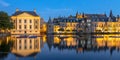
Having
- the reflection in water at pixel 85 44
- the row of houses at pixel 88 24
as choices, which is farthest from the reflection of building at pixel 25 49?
the row of houses at pixel 88 24

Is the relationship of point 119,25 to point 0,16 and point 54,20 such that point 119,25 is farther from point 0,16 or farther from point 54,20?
point 0,16

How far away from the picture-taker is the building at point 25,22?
11544 cm

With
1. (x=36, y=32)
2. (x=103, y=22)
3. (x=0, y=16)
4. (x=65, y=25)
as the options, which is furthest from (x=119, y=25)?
(x=0, y=16)

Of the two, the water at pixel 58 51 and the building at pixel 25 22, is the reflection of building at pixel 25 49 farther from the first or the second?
the building at pixel 25 22

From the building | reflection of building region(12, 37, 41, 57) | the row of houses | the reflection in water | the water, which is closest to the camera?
the water

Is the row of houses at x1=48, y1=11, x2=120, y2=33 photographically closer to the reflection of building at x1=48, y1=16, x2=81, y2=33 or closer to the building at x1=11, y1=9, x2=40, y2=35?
the reflection of building at x1=48, y1=16, x2=81, y2=33

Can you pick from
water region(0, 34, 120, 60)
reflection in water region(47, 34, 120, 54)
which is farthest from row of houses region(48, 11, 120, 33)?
water region(0, 34, 120, 60)

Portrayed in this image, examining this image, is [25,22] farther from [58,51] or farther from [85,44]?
[58,51]

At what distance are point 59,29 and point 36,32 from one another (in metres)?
19.4

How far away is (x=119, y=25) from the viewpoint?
13875 centimetres

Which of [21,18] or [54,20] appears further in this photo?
[54,20]

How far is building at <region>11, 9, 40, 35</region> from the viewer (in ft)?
379

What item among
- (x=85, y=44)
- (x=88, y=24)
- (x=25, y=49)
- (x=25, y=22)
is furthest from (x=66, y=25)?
(x=25, y=49)

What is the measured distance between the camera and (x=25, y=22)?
117 m
